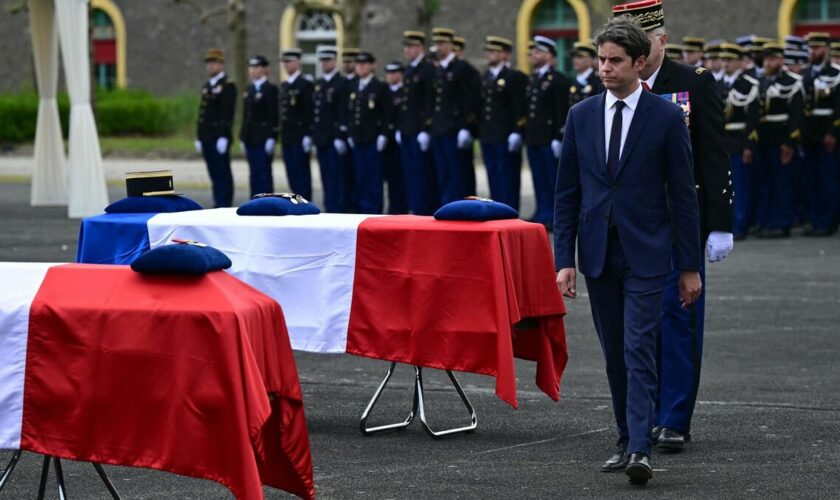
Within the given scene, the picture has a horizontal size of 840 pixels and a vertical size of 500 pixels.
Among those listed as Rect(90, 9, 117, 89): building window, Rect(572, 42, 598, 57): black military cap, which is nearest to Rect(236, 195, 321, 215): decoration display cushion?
Rect(572, 42, 598, 57): black military cap

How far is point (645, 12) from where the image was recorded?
6852 millimetres

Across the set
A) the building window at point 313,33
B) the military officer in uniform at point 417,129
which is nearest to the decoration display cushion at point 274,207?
the military officer in uniform at point 417,129

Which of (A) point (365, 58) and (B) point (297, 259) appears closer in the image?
(B) point (297, 259)

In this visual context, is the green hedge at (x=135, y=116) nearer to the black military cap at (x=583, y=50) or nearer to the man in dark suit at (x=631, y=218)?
the black military cap at (x=583, y=50)

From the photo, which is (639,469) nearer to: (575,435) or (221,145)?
(575,435)

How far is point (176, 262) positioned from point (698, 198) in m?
2.70

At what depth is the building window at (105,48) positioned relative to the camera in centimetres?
4734

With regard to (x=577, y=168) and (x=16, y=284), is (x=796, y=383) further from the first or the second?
(x=16, y=284)

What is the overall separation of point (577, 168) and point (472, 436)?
1.46 m

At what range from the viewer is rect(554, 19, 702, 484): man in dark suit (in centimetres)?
641

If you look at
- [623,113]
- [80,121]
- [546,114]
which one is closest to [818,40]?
[546,114]

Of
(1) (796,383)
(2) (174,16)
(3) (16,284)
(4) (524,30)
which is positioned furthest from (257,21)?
(3) (16,284)

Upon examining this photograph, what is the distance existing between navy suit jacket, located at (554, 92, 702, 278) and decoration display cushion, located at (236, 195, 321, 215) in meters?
1.72

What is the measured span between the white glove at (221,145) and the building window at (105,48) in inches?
1054
